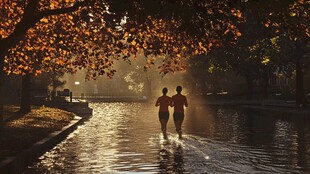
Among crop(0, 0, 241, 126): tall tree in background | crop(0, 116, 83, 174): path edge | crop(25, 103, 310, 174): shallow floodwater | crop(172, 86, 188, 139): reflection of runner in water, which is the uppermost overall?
crop(0, 0, 241, 126): tall tree in background

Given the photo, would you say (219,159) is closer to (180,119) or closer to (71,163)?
(71,163)

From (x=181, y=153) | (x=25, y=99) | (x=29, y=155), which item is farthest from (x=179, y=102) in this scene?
(x=25, y=99)

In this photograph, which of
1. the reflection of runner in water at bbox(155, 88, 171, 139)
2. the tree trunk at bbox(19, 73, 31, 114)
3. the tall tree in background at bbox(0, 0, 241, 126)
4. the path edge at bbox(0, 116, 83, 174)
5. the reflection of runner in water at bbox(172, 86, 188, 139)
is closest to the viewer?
the path edge at bbox(0, 116, 83, 174)

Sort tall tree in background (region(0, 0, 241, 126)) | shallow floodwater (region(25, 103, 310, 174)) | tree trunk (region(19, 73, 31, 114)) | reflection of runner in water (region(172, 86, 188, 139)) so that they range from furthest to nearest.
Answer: tree trunk (region(19, 73, 31, 114))
reflection of runner in water (region(172, 86, 188, 139))
tall tree in background (region(0, 0, 241, 126))
shallow floodwater (region(25, 103, 310, 174))

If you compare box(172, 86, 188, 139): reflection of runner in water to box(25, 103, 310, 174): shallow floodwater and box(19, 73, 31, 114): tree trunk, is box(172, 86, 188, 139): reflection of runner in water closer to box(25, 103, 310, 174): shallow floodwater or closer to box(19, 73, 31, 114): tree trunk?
box(25, 103, 310, 174): shallow floodwater

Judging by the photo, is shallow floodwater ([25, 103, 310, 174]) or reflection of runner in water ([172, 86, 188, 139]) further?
reflection of runner in water ([172, 86, 188, 139])

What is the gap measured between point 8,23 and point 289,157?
30.2ft

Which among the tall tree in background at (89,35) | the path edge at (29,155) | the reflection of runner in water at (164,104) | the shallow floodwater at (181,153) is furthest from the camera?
the reflection of runner in water at (164,104)

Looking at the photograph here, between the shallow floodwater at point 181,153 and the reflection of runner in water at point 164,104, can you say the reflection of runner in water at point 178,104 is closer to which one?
the reflection of runner in water at point 164,104

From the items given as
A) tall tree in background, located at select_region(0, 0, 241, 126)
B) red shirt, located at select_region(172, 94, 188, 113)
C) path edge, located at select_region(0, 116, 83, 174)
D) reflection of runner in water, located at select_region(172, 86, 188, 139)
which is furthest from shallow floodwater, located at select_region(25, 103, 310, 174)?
tall tree in background, located at select_region(0, 0, 241, 126)

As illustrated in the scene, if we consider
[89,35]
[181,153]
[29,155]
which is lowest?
[181,153]

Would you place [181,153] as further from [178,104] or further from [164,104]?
[164,104]

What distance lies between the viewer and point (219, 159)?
1304 cm

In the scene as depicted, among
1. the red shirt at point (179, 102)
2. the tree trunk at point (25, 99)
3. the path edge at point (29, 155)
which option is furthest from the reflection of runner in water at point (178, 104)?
the tree trunk at point (25, 99)
